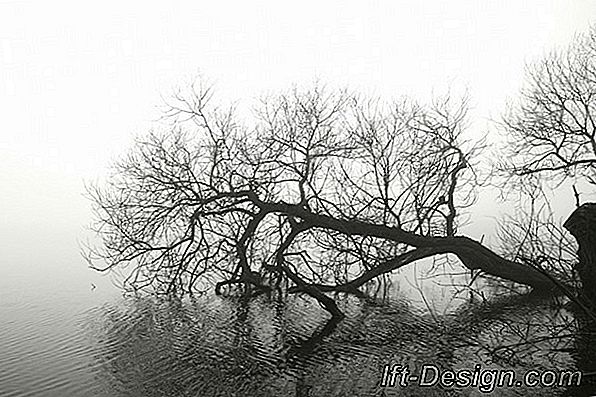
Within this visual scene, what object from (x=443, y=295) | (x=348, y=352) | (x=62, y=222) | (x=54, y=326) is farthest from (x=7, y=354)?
(x=62, y=222)

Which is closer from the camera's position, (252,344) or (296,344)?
(296,344)

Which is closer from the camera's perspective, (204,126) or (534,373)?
(534,373)

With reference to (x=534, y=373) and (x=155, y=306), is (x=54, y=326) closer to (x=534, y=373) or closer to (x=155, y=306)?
(x=155, y=306)

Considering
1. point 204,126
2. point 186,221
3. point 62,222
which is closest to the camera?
point 186,221

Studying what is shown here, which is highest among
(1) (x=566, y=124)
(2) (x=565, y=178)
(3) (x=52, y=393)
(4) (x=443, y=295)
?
(1) (x=566, y=124)

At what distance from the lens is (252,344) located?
13.5 meters

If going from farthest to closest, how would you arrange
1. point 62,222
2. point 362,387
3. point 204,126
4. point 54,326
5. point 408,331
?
1. point 62,222
2. point 204,126
3. point 54,326
4. point 408,331
5. point 362,387

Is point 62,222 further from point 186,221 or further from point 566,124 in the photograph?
point 566,124

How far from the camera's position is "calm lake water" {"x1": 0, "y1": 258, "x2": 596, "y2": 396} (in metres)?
10.6

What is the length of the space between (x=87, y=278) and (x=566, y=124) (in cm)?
2143

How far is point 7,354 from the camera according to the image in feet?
42.6

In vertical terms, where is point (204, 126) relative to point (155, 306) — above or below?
above

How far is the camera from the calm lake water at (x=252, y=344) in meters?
10.6

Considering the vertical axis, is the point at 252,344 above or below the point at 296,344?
below
